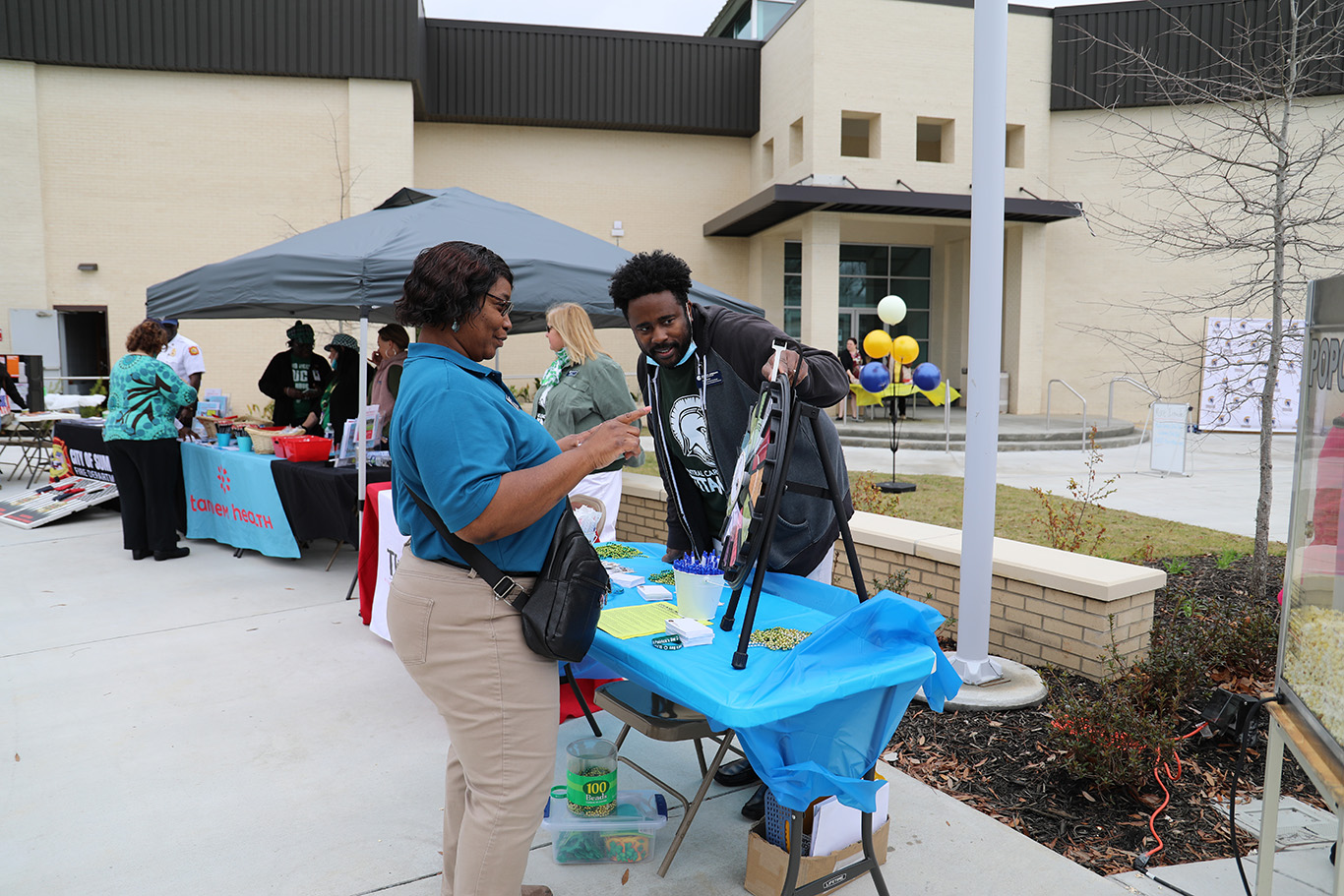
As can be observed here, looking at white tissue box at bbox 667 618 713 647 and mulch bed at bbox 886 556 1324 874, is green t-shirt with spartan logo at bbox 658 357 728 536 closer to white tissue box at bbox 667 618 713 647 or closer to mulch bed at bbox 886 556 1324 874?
white tissue box at bbox 667 618 713 647

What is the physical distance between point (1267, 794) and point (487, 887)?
1.95 metres

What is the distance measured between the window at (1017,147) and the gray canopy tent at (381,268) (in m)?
13.9

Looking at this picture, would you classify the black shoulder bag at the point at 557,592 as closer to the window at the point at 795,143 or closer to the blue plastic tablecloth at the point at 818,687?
the blue plastic tablecloth at the point at 818,687

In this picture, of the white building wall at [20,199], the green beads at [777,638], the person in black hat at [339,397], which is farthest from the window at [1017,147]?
the white building wall at [20,199]

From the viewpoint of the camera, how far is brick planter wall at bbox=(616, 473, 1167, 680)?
3.91m

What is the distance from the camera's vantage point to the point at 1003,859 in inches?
109

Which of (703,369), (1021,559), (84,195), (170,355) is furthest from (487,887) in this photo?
(84,195)

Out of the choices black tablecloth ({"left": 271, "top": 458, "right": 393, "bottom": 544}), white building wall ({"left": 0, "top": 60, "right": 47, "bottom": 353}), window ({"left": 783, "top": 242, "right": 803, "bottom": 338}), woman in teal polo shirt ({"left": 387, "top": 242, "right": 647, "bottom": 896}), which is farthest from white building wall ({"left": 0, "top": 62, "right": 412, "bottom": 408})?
woman in teal polo shirt ({"left": 387, "top": 242, "right": 647, "bottom": 896})

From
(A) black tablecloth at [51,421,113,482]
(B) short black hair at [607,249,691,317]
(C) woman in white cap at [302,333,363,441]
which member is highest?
(B) short black hair at [607,249,691,317]

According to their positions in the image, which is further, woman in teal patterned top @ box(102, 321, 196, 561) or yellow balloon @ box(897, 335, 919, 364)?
yellow balloon @ box(897, 335, 919, 364)

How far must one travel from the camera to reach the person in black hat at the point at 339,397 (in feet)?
24.3

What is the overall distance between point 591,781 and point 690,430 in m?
1.19

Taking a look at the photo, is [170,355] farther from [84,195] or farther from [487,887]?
[84,195]

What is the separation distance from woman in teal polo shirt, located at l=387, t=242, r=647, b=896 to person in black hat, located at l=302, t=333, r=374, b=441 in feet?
19.0
